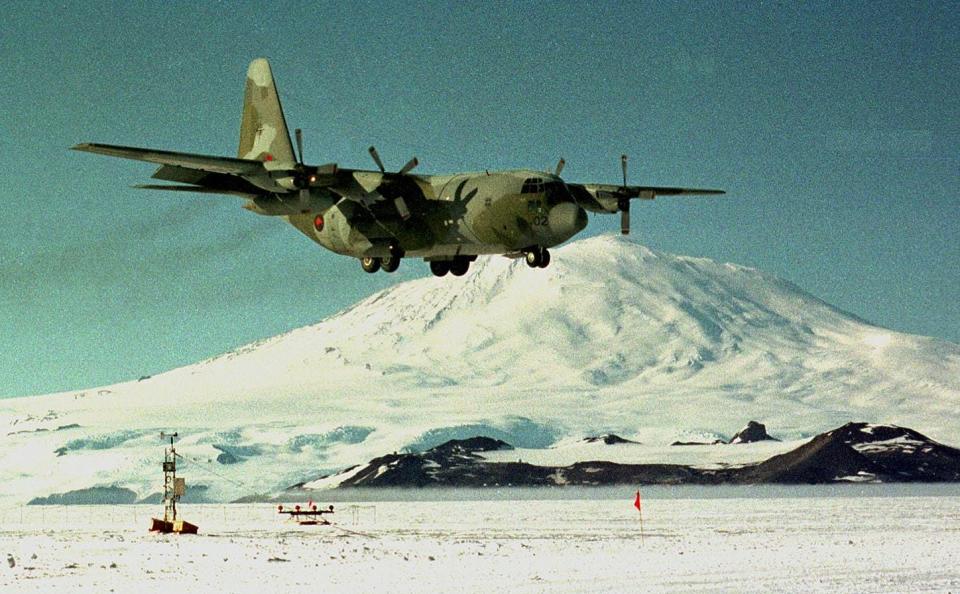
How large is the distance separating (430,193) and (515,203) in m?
5.95

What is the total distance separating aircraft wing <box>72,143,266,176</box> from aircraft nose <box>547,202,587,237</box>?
15.4m

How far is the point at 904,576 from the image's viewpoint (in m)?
70.9

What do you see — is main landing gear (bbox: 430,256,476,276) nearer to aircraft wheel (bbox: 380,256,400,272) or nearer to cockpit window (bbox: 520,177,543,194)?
aircraft wheel (bbox: 380,256,400,272)

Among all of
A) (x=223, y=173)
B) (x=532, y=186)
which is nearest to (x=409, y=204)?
(x=532, y=186)

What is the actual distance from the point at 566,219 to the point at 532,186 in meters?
2.96

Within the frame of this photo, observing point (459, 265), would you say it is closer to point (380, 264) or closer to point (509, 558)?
point (380, 264)

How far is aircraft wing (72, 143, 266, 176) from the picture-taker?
59.4 meters

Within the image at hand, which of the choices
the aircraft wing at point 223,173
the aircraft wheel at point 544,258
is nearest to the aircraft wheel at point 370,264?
the aircraft wing at point 223,173

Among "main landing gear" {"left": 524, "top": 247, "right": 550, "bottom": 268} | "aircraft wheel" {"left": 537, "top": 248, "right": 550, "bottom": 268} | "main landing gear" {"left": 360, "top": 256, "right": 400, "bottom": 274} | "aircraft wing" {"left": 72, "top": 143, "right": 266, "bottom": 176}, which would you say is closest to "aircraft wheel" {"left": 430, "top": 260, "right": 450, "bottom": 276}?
"main landing gear" {"left": 360, "top": 256, "right": 400, "bottom": 274}

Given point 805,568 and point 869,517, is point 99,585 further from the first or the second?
point 869,517

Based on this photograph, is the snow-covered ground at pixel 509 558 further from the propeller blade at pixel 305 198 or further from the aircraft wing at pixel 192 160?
the aircraft wing at pixel 192 160

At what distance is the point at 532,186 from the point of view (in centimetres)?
6444

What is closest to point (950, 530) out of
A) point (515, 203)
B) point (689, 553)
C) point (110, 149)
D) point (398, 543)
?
point (689, 553)

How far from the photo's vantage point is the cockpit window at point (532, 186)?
64.4 m
